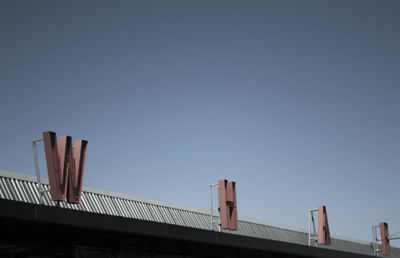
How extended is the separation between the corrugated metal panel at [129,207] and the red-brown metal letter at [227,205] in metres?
3.07

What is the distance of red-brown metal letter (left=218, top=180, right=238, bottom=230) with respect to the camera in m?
38.5

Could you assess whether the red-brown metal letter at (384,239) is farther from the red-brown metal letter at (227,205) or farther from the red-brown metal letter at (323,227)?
the red-brown metal letter at (227,205)

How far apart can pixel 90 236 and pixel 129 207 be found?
14.4 metres

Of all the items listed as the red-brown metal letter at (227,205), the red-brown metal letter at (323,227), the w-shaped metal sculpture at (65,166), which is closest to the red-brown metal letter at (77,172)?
the w-shaped metal sculpture at (65,166)

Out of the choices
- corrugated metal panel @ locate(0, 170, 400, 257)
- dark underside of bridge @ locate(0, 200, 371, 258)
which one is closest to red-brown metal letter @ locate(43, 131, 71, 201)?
corrugated metal panel @ locate(0, 170, 400, 257)


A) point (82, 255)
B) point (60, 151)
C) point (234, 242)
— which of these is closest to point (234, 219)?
point (234, 242)

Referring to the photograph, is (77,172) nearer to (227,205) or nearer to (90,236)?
(90,236)

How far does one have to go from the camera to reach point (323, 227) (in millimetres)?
49344

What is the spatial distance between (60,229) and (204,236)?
6155 mm

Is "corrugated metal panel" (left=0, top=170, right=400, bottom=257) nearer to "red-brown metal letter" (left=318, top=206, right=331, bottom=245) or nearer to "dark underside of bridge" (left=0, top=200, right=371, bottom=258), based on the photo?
"red-brown metal letter" (left=318, top=206, right=331, bottom=245)

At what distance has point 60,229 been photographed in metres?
21.2

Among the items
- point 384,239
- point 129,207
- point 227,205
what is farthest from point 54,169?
point 384,239

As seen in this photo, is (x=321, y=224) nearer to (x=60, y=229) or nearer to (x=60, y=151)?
(x=60, y=151)

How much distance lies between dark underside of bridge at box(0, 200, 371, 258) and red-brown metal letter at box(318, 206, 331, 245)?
21382mm
